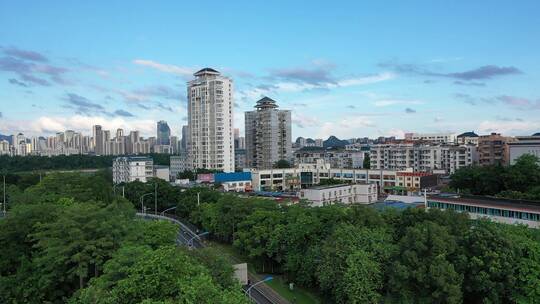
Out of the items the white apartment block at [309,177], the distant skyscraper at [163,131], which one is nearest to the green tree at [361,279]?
the white apartment block at [309,177]

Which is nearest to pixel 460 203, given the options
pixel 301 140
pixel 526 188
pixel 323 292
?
pixel 526 188

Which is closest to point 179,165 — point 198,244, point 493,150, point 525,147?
point 198,244

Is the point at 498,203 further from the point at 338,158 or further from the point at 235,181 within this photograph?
the point at 338,158

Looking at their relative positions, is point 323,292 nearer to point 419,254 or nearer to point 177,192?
point 419,254

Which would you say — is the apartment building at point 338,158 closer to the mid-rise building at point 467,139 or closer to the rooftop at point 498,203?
the mid-rise building at point 467,139

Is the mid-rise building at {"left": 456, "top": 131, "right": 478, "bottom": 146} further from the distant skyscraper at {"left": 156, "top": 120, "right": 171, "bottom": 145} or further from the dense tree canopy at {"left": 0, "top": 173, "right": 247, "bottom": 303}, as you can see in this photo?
the distant skyscraper at {"left": 156, "top": 120, "right": 171, "bottom": 145}

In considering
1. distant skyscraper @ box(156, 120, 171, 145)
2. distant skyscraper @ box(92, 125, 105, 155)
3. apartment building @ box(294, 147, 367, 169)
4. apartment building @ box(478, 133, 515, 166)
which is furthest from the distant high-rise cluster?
apartment building @ box(478, 133, 515, 166)
